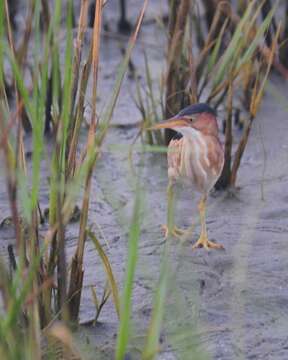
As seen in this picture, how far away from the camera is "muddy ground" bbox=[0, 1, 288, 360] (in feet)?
9.92

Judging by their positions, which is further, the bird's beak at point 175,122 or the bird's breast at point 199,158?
the bird's breast at point 199,158

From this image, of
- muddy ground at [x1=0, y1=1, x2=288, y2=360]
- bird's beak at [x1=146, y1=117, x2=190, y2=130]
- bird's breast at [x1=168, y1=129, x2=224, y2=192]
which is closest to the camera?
muddy ground at [x1=0, y1=1, x2=288, y2=360]

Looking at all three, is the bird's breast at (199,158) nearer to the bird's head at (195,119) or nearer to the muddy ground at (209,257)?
the bird's head at (195,119)

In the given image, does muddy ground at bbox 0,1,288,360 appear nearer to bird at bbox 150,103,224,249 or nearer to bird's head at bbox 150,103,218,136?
bird at bbox 150,103,224,249

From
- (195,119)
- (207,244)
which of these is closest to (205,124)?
(195,119)

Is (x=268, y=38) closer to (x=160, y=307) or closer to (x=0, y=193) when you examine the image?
(x=0, y=193)

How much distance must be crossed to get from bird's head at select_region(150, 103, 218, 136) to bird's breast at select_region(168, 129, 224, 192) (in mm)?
23

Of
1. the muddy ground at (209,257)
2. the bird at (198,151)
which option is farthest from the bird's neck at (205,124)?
the muddy ground at (209,257)

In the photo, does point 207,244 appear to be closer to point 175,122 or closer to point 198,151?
point 198,151

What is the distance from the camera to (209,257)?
3664 millimetres

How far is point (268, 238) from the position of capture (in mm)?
3773

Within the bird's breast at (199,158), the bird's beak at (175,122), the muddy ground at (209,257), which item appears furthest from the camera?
the bird's breast at (199,158)

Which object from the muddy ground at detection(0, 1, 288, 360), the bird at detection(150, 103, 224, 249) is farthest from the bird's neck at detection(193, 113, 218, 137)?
the muddy ground at detection(0, 1, 288, 360)

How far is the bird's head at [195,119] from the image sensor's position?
3564 millimetres
